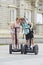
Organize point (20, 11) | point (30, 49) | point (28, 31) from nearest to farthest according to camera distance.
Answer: point (28, 31), point (30, 49), point (20, 11)

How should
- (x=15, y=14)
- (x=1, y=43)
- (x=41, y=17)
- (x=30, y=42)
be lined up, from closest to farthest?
(x=30, y=42) < (x=1, y=43) < (x=15, y=14) < (x=41, y=17)

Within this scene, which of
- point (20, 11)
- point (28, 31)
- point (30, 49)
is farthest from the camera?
point (20, 11)

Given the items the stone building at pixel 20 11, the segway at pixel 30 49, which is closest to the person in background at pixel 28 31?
the segway at pixel 30 49

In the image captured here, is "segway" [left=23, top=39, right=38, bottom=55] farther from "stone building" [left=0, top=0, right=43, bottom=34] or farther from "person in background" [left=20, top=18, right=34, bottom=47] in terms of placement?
"stone building" [left=0, top=0, right=43, bottom=34]

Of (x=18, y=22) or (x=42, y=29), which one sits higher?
(x=18, y=22)

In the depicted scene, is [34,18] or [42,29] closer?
[42,29]

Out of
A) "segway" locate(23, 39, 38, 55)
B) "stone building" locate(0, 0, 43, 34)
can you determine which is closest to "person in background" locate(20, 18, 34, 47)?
"segway" locate(23, 39, 38, 55)

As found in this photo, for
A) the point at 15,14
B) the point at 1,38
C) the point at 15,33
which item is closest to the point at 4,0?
the point at 15,14

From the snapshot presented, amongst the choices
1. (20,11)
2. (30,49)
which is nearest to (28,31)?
(30,49)

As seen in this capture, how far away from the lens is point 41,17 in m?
43.5

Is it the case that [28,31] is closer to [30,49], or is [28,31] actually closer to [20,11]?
[30,49]

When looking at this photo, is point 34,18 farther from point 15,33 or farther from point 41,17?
point 15,33

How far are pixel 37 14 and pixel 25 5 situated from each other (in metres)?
3.88

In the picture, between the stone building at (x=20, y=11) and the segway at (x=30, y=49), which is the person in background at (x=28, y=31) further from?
the stone building at (x=20, y=11)
